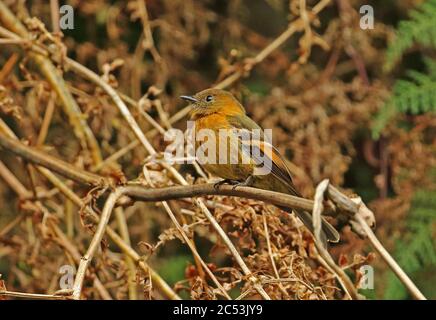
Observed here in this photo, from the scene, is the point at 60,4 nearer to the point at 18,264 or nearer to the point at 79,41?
the point at 79,41

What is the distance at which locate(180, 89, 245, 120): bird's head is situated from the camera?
362 cm

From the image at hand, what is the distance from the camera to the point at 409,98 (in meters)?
4.18

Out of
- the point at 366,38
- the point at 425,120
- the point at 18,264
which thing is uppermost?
the point at 366,38

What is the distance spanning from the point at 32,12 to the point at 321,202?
10.5 feet

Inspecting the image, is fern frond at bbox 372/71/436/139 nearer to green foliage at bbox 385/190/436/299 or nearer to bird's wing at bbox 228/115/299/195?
green foliage at bbox 385/190/436/299

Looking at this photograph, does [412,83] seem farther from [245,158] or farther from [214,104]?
[245,158]

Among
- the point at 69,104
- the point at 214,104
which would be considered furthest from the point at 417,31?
the point at 69,104

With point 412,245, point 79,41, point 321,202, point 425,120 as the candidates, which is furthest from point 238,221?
point 79,41

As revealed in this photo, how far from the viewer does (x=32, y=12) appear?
15.6 feet

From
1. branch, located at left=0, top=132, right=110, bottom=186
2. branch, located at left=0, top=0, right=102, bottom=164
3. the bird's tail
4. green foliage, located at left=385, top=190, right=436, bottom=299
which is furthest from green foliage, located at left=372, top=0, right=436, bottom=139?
branch, located at left=0, top=132, right=110, bottom=186

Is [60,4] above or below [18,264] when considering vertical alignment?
above

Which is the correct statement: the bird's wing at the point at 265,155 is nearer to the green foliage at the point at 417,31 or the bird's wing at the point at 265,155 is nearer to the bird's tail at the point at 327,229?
the bird's tail at the point at 327,229
